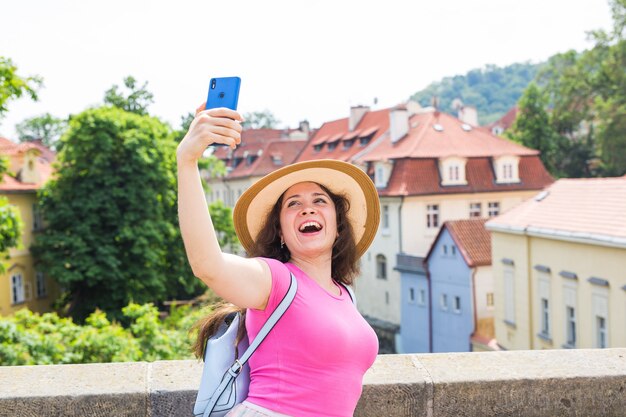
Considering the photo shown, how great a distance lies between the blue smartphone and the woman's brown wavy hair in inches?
25.3

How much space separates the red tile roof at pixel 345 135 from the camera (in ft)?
183

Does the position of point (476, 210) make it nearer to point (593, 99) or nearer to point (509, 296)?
point (593, 99)

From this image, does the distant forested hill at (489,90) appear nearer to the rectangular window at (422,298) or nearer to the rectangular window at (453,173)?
the rectangular window at (453,173)

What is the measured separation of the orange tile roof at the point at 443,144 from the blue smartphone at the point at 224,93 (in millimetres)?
43473

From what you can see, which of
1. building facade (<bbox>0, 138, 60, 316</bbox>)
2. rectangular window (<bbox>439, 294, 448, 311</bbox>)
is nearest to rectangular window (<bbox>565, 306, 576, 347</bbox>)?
rectangular window (<bbox>439, 294, 448, 311</bbox>)

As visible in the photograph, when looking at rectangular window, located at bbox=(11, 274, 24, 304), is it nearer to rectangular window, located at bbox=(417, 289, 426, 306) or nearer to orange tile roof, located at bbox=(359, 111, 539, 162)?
rectangular window, located at bbox=(417, 289, 426, 306)

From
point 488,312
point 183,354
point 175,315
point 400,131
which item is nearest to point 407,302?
point 488,312

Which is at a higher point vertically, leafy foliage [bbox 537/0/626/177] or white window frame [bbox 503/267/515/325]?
leafy foliage [bbox 537/0/626/177]

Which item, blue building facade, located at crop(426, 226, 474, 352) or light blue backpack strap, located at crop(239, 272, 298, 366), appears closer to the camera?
light blue backpack strap, located at crop(239, 272, 298, 366)

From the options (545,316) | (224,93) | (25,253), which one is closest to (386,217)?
(25,253)

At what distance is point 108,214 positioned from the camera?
3177cm

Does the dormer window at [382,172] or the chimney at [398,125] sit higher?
the chimney at [398,125]

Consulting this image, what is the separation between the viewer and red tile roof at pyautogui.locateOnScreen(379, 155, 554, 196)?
44688 millimetres

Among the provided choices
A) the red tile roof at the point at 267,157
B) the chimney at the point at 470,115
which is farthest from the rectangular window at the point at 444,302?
the red tile roof at the point at 267,157
